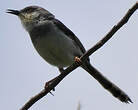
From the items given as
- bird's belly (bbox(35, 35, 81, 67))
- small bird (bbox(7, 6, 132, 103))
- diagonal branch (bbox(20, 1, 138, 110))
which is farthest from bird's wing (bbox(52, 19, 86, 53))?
diagonal branch (bbox(20, 1, 138, 110))

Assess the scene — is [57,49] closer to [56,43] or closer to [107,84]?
[56,43]

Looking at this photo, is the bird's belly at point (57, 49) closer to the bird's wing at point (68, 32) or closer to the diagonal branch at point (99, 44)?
the bird's wing at point (68, 32)

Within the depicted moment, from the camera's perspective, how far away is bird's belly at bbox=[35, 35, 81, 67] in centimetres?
720

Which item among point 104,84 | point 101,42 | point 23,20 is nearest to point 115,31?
point 101,42

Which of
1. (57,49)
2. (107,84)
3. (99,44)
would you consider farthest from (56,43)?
(99,44)

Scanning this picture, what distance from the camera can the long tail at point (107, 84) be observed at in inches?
Answer: 249

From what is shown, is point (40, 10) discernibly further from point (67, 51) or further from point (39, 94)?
point (39, 94)

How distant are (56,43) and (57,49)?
4.8 inches

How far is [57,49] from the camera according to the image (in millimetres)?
7199

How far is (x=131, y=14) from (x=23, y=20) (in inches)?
174

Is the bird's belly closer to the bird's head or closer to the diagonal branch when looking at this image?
the bird's head

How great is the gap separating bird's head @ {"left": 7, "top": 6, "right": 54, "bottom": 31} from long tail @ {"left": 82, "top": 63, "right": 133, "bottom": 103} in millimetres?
1430

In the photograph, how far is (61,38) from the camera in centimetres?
Answer: 735

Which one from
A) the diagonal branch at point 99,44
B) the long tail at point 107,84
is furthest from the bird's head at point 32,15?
the diagonal branch at point 99,44
